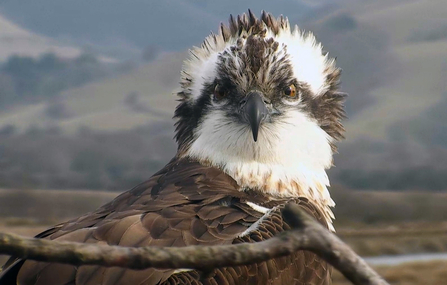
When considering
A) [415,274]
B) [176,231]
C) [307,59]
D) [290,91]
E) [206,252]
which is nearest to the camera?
[206,252]

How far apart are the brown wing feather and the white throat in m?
0.39

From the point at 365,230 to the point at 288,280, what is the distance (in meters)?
54.3

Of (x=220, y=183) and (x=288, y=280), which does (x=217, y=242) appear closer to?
(x=288, y=280)

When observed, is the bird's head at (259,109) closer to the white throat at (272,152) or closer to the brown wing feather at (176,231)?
the white throat at (272,152)

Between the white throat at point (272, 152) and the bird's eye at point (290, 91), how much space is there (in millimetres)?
122

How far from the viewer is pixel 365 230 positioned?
184 feet

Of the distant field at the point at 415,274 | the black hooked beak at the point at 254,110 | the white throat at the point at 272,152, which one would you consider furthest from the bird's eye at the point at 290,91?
the distant field at the point at 415,274

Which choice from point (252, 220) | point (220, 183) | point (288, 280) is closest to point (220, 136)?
point (220, 183)

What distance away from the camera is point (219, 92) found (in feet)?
15.1

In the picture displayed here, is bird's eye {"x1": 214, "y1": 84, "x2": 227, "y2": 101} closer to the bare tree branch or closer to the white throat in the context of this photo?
the white throat

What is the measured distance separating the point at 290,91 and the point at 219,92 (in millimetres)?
502

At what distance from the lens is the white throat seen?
4.48 metres

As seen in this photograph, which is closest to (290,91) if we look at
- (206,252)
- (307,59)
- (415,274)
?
(307,59)

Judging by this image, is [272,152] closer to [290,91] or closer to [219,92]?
[290,91]
